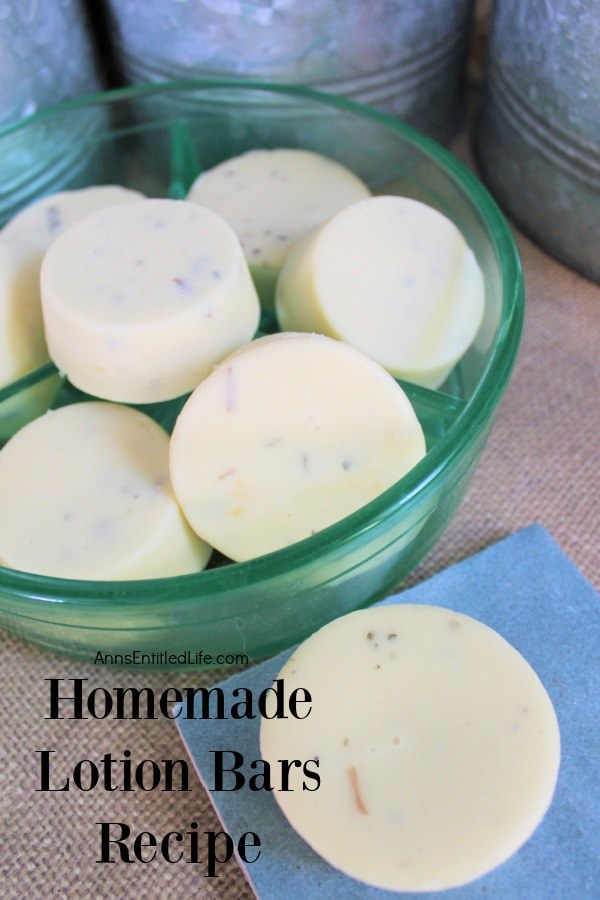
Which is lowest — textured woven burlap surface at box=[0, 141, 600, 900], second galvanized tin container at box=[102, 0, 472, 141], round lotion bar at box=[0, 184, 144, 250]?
textured woven burlap surface at box=[0, 141, 600, 900]

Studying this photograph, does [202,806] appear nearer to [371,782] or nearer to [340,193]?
[371,782]

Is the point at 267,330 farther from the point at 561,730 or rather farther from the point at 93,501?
the point at 561,730

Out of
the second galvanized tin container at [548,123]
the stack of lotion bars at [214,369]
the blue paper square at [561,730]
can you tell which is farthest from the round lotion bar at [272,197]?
the blue paper square at [561,730]

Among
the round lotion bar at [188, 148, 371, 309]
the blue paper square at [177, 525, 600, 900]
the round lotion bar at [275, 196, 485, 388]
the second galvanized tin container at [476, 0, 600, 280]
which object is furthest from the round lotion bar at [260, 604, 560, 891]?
the second galvanized tin container at [476, 0, 600, 280]

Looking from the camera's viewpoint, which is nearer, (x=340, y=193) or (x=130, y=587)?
(x=130, y=587)

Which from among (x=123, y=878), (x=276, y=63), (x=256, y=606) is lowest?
(x=123, y=878)

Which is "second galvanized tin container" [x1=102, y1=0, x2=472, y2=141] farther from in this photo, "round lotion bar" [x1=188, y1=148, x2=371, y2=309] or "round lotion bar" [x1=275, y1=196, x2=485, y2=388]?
"round lotion bar" [x1=275, y1=196, x2=485, y2=388]

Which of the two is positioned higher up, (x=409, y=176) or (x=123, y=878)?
(x=409, y=176)

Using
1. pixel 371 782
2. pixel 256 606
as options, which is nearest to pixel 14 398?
pixel 256 606
